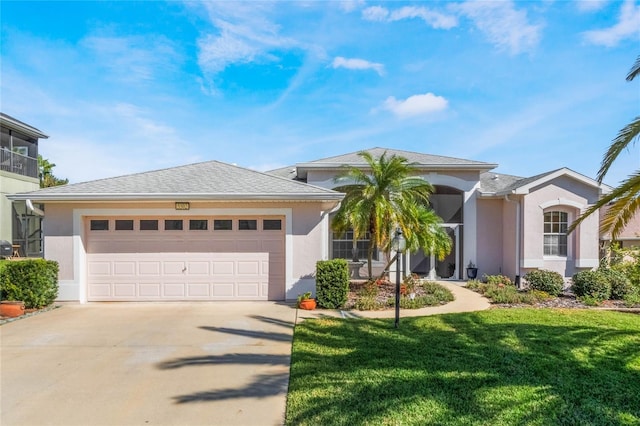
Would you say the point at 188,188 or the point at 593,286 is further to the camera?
the point at 593,286

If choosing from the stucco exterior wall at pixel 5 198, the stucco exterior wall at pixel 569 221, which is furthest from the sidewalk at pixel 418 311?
the stucco exterior wall at pixel 5 198

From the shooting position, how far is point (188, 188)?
1074 centimetres

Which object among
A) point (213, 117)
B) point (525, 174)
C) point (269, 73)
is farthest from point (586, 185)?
point (213, 117)

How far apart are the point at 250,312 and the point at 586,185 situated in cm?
1316

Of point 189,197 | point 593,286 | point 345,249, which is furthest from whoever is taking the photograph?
point 345,249

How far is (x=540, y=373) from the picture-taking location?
5.19 meters

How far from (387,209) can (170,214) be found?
6.47m

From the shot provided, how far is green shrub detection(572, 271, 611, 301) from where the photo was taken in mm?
10875

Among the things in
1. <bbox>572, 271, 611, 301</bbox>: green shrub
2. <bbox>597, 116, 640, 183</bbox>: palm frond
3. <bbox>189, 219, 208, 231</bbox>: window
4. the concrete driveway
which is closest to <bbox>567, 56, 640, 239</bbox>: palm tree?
<bbox>597, 116, 640, 183</bbox>: palm frond

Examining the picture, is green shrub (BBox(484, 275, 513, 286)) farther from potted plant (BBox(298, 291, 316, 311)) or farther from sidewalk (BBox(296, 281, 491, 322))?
potted plant (BBox(298, 291, 316, 311))

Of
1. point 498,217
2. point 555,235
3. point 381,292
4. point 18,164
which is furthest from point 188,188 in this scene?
point 18,164

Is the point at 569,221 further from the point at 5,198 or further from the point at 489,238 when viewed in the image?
the point at 5,198

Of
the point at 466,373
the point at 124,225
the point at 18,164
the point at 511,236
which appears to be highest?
the point at 18,164

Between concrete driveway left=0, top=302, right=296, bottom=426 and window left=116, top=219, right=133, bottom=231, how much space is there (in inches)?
104
